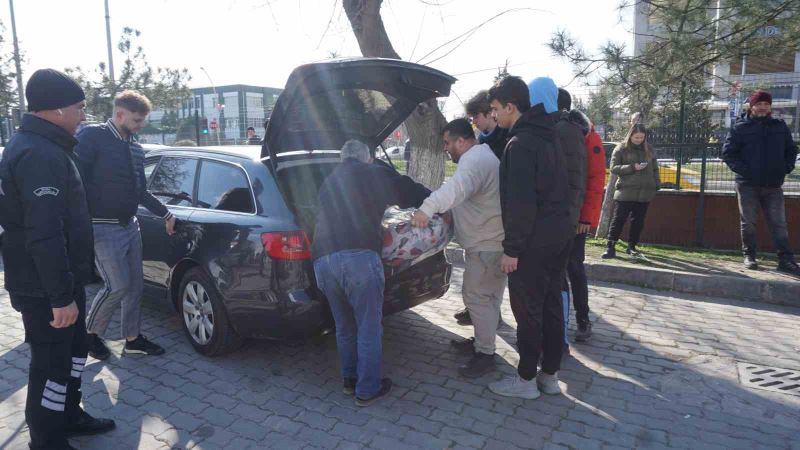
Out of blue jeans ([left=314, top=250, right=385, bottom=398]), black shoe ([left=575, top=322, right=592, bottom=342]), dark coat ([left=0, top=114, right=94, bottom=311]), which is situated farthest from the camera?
black shoe ([left=575, top=322, right=592, bottom=342])

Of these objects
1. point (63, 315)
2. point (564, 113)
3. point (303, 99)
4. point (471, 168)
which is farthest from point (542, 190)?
point (63, 315)

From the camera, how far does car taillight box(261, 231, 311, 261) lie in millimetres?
3695

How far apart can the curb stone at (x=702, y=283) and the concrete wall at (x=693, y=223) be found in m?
1.81

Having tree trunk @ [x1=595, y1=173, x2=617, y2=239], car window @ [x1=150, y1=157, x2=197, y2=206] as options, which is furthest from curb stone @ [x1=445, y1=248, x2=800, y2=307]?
car window @ [x1=150, y1=157, x2=197, y2=206]

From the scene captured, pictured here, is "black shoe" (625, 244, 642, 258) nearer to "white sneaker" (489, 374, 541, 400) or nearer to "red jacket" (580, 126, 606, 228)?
Result: "red jacket" (580, 126, 606, 228)

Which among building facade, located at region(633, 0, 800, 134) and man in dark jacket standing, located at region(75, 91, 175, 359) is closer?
man in dark jacket standing, located at region(75, 91, 175, 359)

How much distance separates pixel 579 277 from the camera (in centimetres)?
446

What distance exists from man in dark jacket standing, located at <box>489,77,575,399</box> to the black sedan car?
918 millimetres

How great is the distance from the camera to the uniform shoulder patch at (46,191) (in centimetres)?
267

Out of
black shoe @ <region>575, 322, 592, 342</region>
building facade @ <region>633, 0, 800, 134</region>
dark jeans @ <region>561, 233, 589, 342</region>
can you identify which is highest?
building facade @ <region>633, 0, 800, 134</region>

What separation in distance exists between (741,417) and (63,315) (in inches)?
153

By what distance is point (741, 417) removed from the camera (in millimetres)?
3402

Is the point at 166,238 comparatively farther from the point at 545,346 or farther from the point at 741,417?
the point at 741,417

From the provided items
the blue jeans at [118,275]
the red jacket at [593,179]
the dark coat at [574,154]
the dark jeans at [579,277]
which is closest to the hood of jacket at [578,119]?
the dark coat at [574,154]
